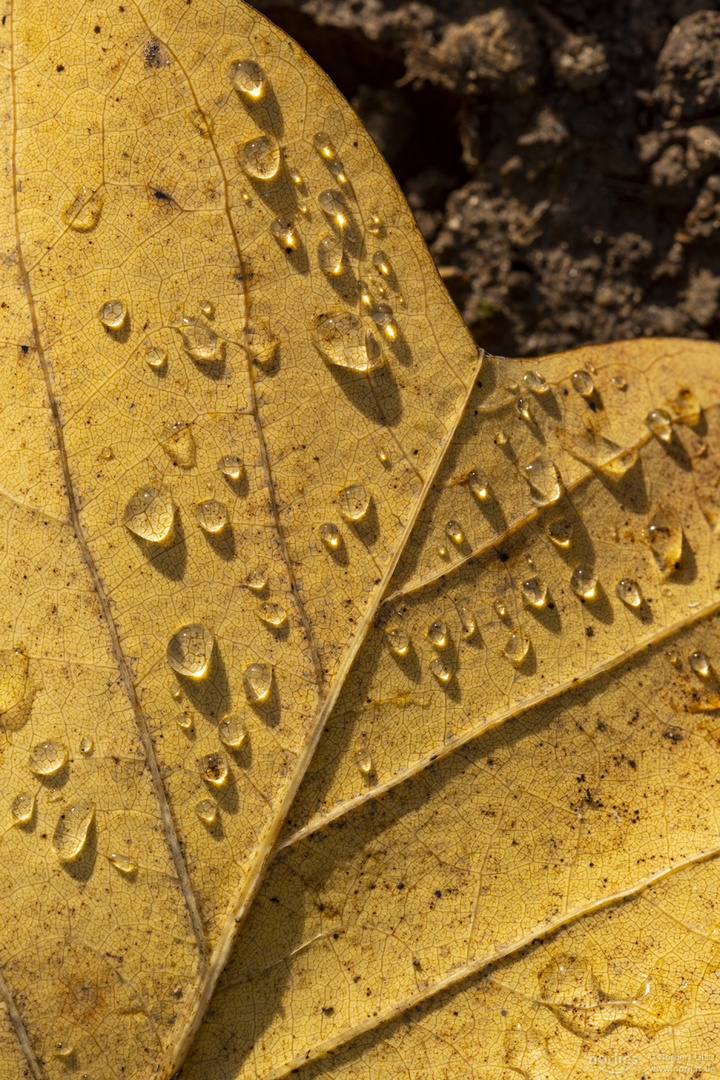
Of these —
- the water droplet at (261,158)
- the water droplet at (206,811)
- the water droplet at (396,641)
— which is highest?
the water droplet at (261,158)

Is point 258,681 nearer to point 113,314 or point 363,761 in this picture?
point 363,761

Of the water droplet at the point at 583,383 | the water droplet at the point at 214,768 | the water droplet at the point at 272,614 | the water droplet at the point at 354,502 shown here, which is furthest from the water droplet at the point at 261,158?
the water droplet at the point at 214,768

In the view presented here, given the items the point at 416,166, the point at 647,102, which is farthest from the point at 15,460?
the point at 647,102

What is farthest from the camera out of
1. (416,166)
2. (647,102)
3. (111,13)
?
(416,166)

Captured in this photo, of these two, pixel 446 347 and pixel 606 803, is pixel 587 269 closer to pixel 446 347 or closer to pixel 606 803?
pixel 446 347

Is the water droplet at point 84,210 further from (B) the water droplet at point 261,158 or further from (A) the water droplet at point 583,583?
(A) the water droplet at point 583,583

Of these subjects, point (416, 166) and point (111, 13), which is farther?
point (416, 166)

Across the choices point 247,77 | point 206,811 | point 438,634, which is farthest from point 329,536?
point 247,77
